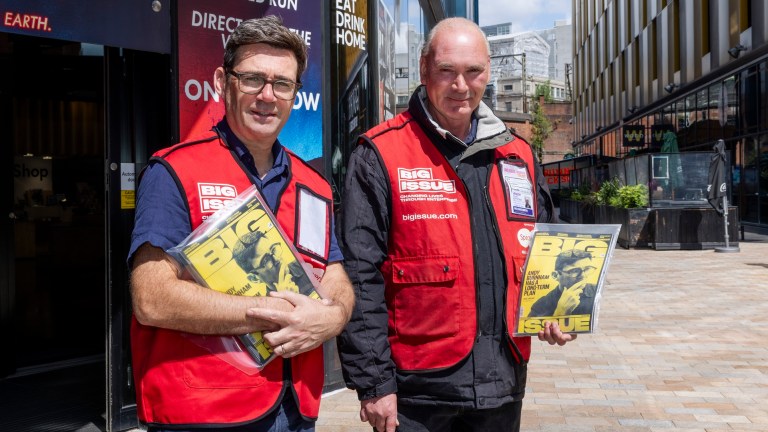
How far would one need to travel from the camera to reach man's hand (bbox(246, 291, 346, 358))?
182 cm

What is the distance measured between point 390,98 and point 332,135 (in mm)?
1902

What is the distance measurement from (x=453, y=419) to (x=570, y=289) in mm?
587

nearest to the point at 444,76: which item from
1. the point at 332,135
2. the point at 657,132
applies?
the point at 332,135

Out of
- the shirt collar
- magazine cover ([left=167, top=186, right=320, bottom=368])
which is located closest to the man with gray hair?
the shirt collar

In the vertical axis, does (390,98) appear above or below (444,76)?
above

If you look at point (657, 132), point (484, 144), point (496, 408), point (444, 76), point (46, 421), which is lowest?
point (46, 421)

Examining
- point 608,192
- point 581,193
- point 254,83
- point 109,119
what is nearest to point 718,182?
point 608,192

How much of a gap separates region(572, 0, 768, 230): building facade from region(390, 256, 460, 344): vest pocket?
20.8 m

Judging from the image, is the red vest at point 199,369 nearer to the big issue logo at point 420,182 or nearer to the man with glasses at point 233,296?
the man with glasses at point 233,296

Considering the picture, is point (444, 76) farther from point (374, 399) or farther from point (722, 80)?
point (722, 80)

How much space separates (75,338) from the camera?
746cm

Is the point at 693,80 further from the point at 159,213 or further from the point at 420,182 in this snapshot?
the point at 159,213

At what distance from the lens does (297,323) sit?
1.86m

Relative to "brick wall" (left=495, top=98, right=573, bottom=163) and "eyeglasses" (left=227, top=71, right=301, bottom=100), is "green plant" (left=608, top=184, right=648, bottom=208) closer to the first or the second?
"eyeglasses" (left=227, top=71, right=301, bottom=100)
